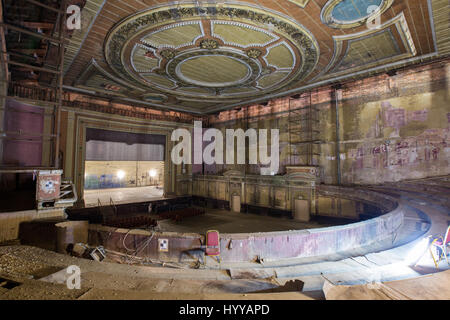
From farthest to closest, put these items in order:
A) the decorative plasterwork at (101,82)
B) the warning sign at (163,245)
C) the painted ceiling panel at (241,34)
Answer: the decorative plasterwork at (101,82) < the painted ceiling panel at (241,34) < the warning sign at (163,245)

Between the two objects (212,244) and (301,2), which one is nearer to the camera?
(212,244)

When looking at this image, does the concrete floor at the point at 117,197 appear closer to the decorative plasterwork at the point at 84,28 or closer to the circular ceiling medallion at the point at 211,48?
the circular ceiling medallion at the point at 211,48

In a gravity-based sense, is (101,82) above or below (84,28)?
above

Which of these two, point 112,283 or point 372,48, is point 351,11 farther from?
point 112,283

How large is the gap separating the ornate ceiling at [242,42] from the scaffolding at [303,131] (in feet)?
6.01

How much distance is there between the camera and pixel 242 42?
345 inches

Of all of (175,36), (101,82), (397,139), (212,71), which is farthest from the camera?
(101,82)

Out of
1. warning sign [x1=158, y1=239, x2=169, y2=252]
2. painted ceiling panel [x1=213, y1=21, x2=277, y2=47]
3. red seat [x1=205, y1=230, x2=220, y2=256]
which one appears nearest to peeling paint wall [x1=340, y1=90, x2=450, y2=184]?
painted ceiling panel [x1=213, y1=21, x2=277, y2=47]

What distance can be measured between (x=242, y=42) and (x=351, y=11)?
3.89 m

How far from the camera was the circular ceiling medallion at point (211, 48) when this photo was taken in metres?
7.16

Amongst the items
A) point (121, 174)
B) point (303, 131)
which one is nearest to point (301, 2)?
point (303, 131)

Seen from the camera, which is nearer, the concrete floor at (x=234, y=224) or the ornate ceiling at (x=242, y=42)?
the ornate ceiling at (x=242, y=42)

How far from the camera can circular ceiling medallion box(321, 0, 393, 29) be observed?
640cm

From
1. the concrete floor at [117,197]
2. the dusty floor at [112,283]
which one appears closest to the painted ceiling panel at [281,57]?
the dusty floor at [112,283]
